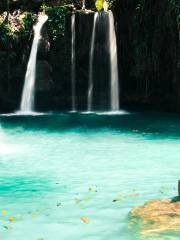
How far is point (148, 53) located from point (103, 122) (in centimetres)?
450

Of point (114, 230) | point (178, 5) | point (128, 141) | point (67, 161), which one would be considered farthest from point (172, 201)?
point (178, 5)

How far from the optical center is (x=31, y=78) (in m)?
22.3

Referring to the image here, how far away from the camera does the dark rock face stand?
2011 centimetres

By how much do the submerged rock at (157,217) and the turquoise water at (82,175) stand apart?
0.49ft

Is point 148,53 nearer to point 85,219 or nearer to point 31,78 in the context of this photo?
point 31,78

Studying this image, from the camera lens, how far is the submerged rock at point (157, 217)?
6617mm

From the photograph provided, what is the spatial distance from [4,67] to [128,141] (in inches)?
409

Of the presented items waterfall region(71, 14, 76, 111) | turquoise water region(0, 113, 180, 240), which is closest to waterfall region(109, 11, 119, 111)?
waterfall region(71, 14, 76, 111)

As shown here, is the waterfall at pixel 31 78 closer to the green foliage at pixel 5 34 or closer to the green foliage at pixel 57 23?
the green foliage at pixel 57 23

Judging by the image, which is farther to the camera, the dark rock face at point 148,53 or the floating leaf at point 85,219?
the dark rock face at point 148,53

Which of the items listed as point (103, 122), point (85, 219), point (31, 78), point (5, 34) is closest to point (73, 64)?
point (31, 78)

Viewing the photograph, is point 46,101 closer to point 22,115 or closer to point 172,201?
point 22,115

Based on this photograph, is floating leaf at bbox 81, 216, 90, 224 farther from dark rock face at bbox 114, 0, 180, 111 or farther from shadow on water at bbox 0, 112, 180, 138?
dark rock face at bbox 114, 0, 180, 111

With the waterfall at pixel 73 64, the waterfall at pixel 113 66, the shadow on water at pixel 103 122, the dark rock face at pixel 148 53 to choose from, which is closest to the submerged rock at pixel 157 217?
the shadow on water at pixel 103 122
